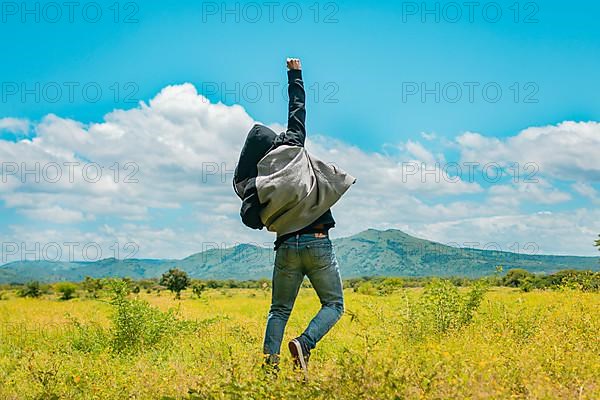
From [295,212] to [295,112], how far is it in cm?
101

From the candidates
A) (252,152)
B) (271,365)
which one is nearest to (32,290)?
(252,152)

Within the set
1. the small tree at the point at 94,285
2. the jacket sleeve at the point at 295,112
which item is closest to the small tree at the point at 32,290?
the small tree at the point at 94,285

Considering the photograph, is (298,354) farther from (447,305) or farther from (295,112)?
(447,305)

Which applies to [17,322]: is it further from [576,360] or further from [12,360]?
[576,360]

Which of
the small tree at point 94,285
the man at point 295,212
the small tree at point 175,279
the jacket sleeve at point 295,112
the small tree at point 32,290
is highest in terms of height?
the jacket sleeve at point 295,112

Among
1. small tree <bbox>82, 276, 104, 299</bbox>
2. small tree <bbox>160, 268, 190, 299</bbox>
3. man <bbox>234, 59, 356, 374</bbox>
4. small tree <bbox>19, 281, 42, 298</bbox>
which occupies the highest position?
man <bbox>234, 59, 356, 374</bbox>

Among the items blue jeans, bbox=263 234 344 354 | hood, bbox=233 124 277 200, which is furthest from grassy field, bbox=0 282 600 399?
hood, bbox=233 124 277 200

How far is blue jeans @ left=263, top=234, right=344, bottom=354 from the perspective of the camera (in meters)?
6.21

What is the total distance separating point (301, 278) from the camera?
641 cm

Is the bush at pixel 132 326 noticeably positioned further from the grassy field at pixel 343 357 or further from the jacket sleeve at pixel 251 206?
the jacket sleeve at pixel 251 206

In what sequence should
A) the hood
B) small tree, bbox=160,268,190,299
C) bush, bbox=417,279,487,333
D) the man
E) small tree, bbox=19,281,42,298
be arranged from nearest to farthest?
the man
the hood
bush, bbox=417,279,487,333
small tree, bbox=160,268,190,299
small tree, bbox=19,281,42,298

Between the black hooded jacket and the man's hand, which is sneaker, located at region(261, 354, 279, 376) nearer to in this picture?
the black hooded jacket

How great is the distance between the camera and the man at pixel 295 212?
6195mm

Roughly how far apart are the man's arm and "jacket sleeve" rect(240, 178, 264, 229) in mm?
520
